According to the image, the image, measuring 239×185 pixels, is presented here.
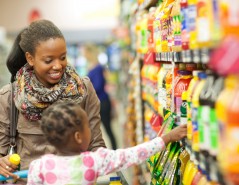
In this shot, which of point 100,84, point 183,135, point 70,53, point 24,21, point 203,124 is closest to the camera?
point 203,124

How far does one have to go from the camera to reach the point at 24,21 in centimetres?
1452

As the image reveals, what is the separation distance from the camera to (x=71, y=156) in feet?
Result: 8.46

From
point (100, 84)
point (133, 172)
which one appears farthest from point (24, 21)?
point (133, 172)

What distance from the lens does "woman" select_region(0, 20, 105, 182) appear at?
9.98 ft

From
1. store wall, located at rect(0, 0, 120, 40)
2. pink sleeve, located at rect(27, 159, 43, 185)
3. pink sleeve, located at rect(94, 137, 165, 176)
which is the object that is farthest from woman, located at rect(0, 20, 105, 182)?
store wall, located at rect(0, 0, 120, 40)

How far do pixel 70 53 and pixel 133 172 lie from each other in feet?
38.3

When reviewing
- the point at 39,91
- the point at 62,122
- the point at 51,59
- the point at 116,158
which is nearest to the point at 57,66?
the point at 51,59

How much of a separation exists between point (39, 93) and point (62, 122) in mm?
648

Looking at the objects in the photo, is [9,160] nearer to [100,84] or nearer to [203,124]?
[203,124]

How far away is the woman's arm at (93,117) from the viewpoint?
3.26m

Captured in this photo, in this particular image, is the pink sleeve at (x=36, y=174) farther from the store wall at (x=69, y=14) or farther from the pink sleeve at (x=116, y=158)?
the store wall at (x=69, y=14)

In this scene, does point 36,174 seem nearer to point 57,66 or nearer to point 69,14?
point 57,66

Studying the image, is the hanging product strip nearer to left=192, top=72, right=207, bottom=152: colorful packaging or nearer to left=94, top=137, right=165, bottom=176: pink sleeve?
left=192, top=72, right=207, bottom=152: colorful packaging

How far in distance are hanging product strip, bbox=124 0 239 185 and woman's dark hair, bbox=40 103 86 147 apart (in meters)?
0.54
